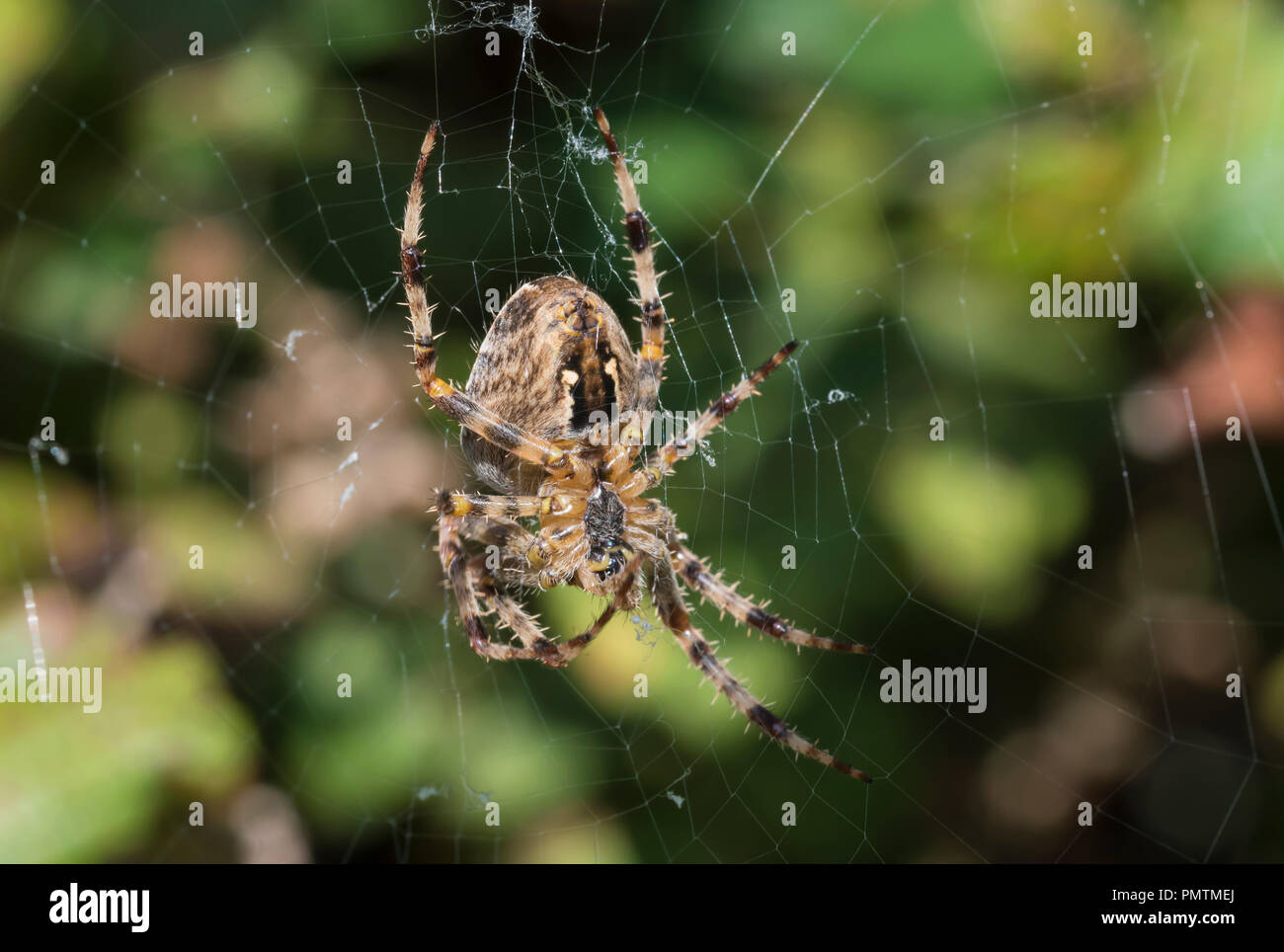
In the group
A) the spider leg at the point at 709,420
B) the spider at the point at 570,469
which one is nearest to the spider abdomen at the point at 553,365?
the spider at the point at 570,469

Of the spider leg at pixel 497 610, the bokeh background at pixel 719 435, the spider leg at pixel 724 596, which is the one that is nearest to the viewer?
the spider leg at pixel 497 610

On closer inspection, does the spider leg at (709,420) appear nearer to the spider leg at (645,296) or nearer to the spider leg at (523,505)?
the spider leg at (645,296)

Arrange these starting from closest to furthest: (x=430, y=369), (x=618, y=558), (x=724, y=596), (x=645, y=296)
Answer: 1. (x=430, y=369)
2. (x=645, y=296)
3. (x=618, y=558)
4. (x=724, y=596)

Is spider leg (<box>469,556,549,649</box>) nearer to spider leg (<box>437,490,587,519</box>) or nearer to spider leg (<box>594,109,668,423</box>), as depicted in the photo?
spider leg (<box>437,490,587,519</box>)

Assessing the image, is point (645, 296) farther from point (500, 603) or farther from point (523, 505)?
point (500, 603)

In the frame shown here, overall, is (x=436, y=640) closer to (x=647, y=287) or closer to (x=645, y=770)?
(x=645, y=770)

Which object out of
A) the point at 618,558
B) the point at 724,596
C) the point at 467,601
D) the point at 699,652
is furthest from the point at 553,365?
the point at 699,652

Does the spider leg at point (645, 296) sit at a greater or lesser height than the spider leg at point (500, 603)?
greater
